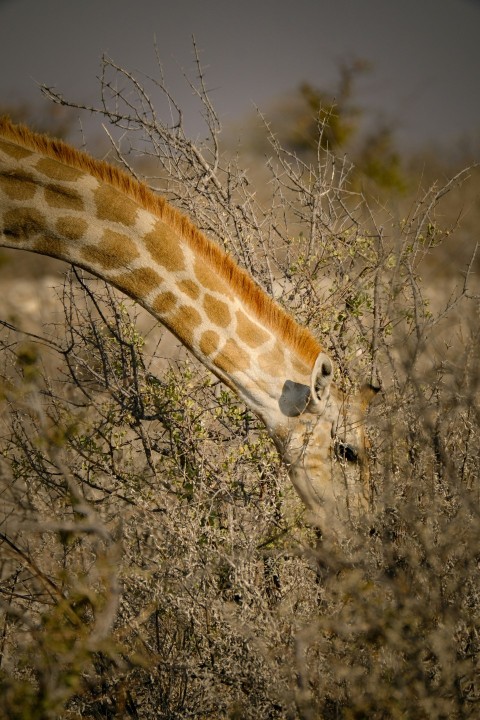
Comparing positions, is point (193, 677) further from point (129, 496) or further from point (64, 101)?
point (64, 101)

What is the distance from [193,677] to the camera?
9.61 ft

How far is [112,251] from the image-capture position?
3395 millimetres

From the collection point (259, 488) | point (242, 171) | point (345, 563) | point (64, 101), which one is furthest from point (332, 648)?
point (64, 101)

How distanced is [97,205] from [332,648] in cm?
267

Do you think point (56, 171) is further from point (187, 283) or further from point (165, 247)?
point (187, 283)

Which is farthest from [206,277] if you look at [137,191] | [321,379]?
[321,379]

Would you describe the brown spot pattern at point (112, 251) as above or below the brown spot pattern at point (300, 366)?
above

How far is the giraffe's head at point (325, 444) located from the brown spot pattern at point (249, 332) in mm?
327

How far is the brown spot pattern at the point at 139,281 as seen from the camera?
3.41m

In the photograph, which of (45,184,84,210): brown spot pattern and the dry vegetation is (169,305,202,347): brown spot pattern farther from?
(45,184,84,210): brown spot pattern

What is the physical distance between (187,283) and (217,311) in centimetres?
25

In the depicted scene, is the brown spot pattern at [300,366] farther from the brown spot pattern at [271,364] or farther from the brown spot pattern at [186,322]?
the brown spot pattern at [186,322]

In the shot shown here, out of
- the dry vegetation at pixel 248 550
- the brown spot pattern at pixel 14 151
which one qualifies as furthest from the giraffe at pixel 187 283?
the dry vegetation at pixel 248 550

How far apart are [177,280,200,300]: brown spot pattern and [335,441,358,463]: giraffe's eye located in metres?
1.30
